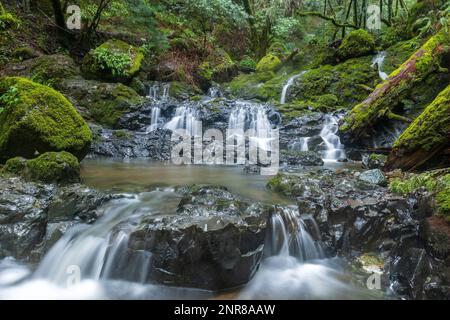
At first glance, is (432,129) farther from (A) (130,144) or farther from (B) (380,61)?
(B) (380,61)

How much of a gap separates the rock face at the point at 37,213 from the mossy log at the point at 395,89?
6.95m

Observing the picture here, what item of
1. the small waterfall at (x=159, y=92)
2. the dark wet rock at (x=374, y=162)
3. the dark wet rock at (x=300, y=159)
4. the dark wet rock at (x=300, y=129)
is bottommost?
the dark wet rock at (x=374, y=162)

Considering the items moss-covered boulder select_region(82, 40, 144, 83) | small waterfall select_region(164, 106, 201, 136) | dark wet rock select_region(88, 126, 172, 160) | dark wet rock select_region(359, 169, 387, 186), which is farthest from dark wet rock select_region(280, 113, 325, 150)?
moss-covered boulder select_region(82, 40, 144, 83)

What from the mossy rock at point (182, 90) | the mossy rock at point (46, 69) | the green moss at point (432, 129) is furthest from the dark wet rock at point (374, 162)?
the mossy rock at point (46, 69)

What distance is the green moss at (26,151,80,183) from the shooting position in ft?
16.6

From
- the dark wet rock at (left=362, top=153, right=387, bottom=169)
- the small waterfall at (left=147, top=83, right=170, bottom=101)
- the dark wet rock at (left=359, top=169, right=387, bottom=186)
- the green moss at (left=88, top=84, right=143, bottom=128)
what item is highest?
the small waterfall at (left=147, top=83, right=170, bottom=101)

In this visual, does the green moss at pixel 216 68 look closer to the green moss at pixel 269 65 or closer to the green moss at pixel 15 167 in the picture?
the green moss at pixel 269 65

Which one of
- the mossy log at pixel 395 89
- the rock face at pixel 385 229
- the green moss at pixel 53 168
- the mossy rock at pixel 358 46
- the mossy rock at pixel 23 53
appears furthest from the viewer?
the mossy rock at pixel 358 46

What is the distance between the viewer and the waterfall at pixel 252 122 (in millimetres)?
11156

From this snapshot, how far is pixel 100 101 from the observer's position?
11.3m

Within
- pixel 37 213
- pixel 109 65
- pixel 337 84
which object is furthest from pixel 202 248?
pixel 337 84

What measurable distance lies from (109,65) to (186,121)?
3741 millimetres

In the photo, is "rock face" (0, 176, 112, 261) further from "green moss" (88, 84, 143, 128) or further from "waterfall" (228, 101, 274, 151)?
"waterfall" (228, 101, 274, 151)

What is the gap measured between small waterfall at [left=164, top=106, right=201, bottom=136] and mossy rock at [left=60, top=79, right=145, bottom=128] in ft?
4.48
